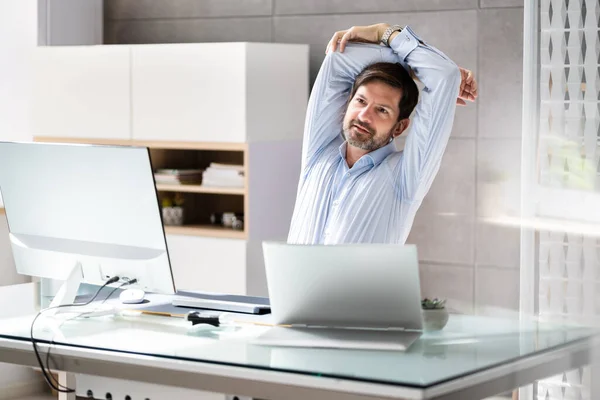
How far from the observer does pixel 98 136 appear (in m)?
5.26

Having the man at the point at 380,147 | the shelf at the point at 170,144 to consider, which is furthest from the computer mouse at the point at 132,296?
the shelf at the point at 170,144

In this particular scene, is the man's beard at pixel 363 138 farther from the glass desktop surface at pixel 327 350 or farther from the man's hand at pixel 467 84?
the glass desktop surface at pixel 327 350

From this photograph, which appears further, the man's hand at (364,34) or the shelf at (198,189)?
the shelf at (198,189)

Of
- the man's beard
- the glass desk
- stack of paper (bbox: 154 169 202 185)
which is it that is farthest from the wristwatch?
stack of paper (bbox: 154 169 202 185)

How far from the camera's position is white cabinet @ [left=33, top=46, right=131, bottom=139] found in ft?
17.0

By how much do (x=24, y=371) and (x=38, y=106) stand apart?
1.46 meters

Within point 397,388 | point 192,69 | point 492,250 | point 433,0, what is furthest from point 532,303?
point 397,388

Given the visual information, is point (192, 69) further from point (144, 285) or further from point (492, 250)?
point (144, 285)

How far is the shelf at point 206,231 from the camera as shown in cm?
496

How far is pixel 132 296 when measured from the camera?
2.97m

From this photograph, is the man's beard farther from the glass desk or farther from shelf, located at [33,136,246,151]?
shelf, located at [33,136,246,151]

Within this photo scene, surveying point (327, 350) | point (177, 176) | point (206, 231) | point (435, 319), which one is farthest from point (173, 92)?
point (327, 350)

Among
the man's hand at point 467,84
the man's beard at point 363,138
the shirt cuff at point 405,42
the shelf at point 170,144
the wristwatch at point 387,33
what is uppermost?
the wristwatch at point 387,33

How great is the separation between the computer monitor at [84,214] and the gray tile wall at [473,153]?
2.35 m
